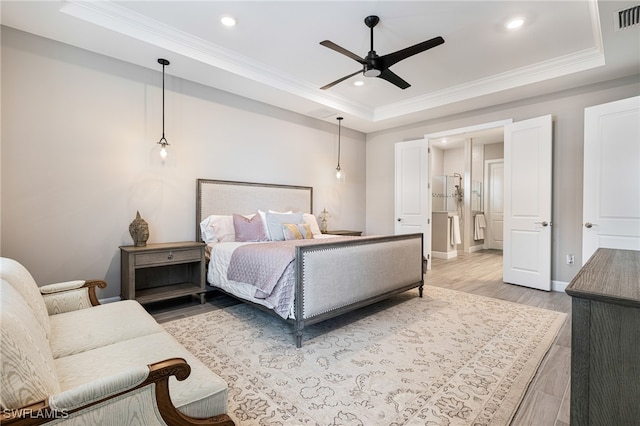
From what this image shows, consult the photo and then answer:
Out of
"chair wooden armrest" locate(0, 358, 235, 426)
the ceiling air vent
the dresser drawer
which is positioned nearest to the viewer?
"chair wooden armrest" locate(0, 358, 235, 426)

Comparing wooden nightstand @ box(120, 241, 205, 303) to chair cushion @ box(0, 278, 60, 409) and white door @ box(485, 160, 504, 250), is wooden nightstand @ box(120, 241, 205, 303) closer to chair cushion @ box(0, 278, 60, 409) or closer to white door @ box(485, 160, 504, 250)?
chair cushion @ box(0, 278, 60, 409)

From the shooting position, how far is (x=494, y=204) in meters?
8.32

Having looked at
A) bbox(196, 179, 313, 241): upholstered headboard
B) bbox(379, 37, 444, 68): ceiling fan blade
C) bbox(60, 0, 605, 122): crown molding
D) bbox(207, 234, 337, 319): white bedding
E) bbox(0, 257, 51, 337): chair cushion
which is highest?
bbox(60, 0, 605, 122): crown molding

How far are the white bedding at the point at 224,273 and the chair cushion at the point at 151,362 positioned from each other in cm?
133

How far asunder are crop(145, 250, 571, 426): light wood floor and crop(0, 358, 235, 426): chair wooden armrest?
5.42 ft

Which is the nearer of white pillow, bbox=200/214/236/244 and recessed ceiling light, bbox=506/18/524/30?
recessed ceiling light, bbox=506/18/524/30

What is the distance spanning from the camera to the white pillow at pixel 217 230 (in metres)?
3.79

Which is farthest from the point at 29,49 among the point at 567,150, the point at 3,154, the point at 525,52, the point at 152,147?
the point at 567,150

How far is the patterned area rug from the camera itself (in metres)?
1.67

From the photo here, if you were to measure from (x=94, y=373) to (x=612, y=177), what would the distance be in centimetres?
499

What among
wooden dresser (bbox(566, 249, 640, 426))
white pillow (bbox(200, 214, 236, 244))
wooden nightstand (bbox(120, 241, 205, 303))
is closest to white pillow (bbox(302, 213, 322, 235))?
white pillow (bbox(200, 214, 236, 244))

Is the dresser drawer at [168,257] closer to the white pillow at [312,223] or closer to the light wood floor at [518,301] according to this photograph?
the light wood floor at [518,301]

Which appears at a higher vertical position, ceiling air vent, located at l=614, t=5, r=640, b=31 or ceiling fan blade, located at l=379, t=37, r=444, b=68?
ceiling air vent, located at l=614, t=5, r=640, b=31

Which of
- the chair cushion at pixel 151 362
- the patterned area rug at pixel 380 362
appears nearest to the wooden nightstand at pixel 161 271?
the patterned area rug at pixel 380 362
